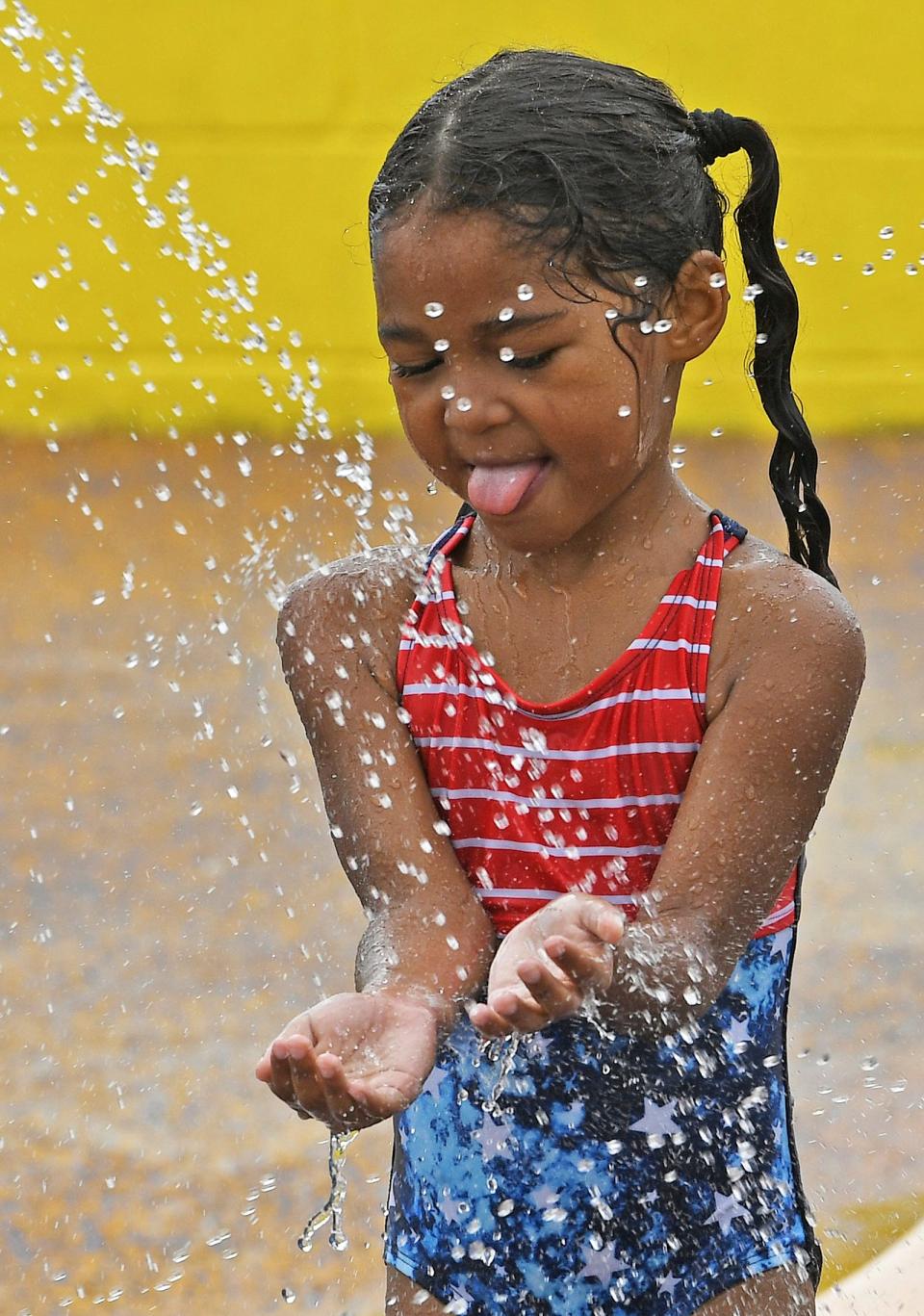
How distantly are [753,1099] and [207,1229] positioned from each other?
1.16 metres

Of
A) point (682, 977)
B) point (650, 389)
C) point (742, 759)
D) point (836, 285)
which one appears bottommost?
point (682, 977)

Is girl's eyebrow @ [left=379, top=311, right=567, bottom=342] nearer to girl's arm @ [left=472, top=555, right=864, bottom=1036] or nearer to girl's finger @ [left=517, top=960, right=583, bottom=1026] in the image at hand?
girl's arm @ [left=472, top=555, right=864, bottom=1036]

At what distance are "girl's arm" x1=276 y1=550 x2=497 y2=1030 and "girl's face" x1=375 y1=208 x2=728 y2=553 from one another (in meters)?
0.21

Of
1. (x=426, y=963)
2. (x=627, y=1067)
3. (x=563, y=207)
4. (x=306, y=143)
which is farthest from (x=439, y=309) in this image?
(x=306, y=143)

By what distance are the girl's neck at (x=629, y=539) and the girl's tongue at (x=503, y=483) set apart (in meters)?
0.10

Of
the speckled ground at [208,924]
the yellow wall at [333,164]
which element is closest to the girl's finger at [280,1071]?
the speckled ground at [208,924]

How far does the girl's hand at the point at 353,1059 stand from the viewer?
1352 millimetres

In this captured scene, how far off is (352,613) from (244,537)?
4526mm

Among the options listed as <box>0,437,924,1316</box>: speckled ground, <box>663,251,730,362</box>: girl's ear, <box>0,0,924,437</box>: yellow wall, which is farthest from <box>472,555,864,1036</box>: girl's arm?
<box>0,0,924,437</box>: yellow wall

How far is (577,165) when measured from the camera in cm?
160

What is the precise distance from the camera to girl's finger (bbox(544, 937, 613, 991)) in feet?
4.47

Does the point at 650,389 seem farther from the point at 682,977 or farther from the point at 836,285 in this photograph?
the point at 836,285

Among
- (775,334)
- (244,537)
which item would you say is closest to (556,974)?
(775,334)

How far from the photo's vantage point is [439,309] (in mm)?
1564
